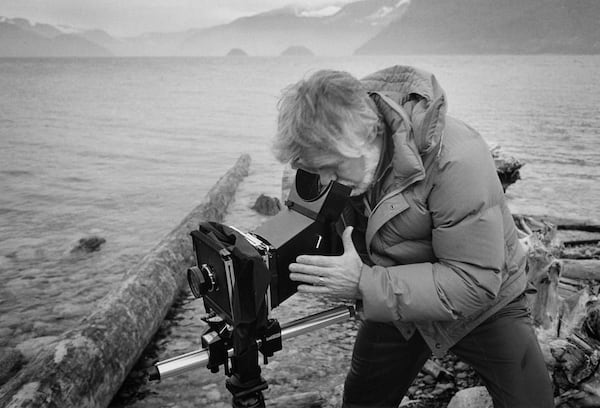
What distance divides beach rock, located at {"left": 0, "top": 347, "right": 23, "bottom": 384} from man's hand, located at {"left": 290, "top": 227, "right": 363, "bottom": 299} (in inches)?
140

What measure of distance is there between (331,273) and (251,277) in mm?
352

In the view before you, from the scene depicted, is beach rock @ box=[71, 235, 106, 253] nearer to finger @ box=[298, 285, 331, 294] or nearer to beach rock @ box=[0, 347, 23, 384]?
beach rock @ box=[0, 347, 23, 384]

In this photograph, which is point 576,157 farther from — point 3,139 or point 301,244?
point 3,139

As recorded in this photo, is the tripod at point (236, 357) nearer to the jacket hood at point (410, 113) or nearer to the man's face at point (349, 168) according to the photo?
the man's face at point (349, 168)

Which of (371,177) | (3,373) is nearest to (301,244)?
(371,177)

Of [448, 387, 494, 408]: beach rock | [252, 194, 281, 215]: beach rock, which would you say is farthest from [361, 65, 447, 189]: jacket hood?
[252, 194, 281, 215]: beach rock

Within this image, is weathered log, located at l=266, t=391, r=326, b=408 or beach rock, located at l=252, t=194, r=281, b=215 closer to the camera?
weathered log, located at l=266, t=391, r=326, b=408

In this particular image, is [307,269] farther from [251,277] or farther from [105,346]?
[105,346]

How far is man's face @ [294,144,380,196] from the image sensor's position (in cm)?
187

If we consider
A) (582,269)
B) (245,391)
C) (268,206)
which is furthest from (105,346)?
(268,206)

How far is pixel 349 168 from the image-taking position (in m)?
1.92

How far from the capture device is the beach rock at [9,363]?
421cm

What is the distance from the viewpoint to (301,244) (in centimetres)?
185

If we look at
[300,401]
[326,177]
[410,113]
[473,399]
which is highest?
[410,113]
